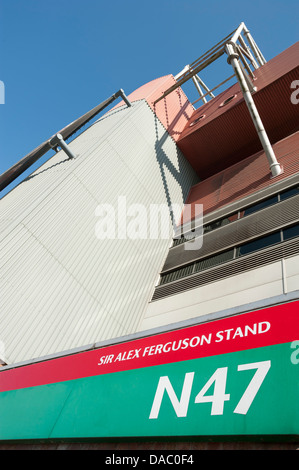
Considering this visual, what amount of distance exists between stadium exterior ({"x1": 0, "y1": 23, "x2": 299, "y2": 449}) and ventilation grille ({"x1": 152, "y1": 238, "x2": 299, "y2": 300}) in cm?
5

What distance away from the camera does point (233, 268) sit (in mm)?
9648

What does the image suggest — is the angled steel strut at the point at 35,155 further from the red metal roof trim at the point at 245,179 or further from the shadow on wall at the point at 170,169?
the red metal roof trim at the point at 245,179

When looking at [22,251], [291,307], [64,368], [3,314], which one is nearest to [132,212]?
[22,251]

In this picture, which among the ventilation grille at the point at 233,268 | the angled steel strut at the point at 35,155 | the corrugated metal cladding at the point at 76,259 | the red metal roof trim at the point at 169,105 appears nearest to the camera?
the corrugated metal cladding at the point at 76,259

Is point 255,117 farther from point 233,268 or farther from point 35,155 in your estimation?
point 35,155

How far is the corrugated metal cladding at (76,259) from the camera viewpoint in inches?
310

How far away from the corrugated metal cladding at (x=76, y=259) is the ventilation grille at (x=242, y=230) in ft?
4.03

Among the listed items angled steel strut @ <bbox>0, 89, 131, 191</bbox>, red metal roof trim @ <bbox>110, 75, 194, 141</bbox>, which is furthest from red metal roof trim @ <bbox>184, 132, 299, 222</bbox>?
angled steel strut @ <bbox>0, 89, 131, 191</bbox>

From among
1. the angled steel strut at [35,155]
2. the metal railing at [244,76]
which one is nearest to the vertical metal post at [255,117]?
the metal railing at [244,76]

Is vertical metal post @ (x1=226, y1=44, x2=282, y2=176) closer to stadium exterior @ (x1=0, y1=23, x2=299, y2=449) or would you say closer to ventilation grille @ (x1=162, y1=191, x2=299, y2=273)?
stadium exterior @ (x1=0, y1=23, x2=299, y2=449)

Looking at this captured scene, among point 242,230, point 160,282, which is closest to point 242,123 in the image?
point 242,230
